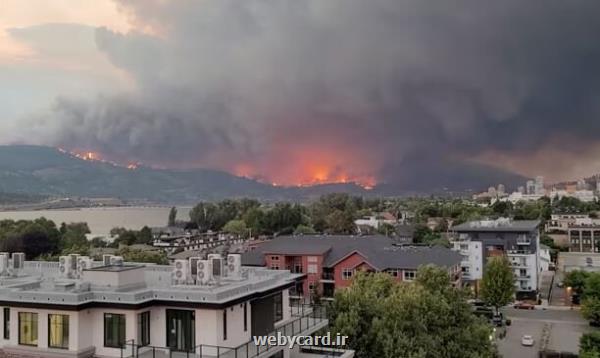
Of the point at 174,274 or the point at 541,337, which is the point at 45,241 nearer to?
the point at 541,337

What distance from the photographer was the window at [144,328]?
16.9 m

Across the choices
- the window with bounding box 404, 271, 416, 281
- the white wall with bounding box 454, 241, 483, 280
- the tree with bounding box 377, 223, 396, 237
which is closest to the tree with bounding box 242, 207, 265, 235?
the tree with bounding box 377, 223, 396, 237

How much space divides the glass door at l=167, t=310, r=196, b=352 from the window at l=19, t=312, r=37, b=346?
439 cm

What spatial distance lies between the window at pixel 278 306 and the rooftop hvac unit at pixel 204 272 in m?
3.58

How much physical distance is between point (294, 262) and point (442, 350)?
115 ft

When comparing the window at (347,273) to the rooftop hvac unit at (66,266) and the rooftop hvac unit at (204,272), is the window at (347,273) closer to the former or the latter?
the rooftop hvac unit at (66,266)

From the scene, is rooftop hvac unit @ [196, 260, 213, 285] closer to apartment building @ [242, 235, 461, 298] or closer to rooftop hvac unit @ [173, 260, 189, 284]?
rooftop hvac unit @ [173, 260, 189, 284]

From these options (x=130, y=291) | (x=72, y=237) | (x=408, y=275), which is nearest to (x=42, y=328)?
(x=130, y=291)

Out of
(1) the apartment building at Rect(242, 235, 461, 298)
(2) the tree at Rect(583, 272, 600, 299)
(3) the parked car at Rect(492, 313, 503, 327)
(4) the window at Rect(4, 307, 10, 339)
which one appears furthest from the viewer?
(2) the tree at Rect(583, 272, 600, 299)

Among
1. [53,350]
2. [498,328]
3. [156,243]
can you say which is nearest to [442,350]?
[53,350]

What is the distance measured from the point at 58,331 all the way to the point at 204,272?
4.80m

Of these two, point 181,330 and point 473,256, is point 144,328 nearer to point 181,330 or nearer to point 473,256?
point 181,330

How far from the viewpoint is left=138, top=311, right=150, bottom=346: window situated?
55.4 ft

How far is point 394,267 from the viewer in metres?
54.2
